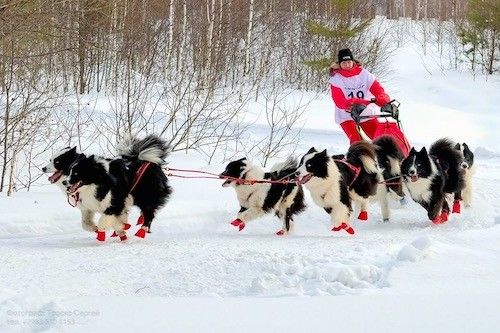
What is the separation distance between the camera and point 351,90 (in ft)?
24.7

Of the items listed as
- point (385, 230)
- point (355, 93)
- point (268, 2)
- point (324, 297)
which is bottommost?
point (385, 230)

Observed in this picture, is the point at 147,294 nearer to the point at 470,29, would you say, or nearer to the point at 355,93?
the point at 355,93

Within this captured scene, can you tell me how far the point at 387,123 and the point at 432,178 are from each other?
3.76 feet

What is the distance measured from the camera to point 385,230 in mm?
6484

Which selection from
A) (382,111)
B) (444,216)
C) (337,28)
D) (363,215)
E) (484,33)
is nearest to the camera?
(444,216)

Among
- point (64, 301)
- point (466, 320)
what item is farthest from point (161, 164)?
point (466, 320)

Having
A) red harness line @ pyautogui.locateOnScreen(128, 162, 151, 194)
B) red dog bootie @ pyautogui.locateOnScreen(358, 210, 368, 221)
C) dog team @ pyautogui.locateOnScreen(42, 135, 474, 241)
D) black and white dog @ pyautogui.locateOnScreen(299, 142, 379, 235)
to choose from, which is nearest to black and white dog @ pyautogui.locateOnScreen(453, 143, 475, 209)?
dog team @ pyautogui.locateOnScreen(42, 135, 474, 241)

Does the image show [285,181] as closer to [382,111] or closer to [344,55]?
[382,111]

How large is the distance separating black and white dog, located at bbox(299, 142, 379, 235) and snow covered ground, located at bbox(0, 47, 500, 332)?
25 cm

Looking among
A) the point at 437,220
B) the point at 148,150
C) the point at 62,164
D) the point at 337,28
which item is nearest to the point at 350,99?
the point at 437,220

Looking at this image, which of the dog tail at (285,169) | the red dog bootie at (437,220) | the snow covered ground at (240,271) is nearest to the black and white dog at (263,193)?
the dog tail at (285,169)

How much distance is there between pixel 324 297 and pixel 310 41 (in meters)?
21.4

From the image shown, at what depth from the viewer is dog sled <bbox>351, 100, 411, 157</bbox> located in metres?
7.12

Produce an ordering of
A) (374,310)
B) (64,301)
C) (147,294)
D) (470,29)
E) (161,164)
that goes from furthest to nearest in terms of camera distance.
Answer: (470,29)
(161,164)
(147,294)
(64,301)
(374,310)
